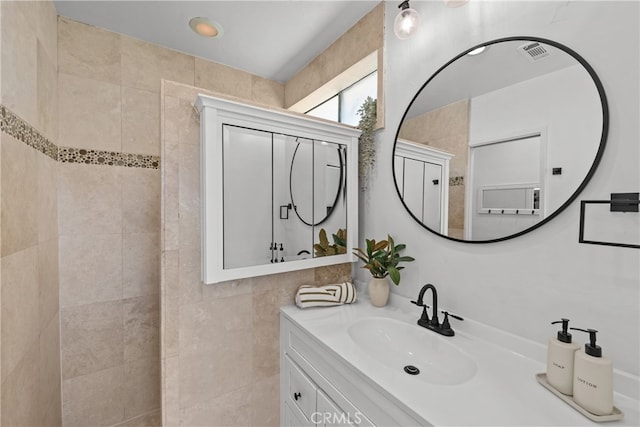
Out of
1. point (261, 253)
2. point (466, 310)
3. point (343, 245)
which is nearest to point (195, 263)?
point (261, 253)

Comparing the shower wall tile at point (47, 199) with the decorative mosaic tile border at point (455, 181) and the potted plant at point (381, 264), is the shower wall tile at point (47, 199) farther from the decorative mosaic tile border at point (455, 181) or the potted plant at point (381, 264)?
the decorative mosaic tile border at point (455, 181)

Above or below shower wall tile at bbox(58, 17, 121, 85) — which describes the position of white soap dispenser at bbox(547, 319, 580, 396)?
below

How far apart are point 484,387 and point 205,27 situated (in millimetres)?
2210

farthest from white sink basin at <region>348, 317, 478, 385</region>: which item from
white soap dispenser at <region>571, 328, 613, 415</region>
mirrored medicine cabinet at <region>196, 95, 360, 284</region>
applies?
mirrored medicine cabinet at <region>196, 95, 360, 284</region>

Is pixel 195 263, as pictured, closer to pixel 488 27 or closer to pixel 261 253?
pixel 261 253

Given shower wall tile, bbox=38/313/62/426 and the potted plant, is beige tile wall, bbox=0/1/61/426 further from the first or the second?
the potted plant

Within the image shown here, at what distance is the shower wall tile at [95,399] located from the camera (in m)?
1.61

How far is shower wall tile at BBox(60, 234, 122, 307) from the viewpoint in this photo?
1583 millimetres

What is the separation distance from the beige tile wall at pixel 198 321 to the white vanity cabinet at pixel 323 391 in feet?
0.25

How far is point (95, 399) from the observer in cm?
167

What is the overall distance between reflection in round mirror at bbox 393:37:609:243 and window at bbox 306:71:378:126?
0.62m

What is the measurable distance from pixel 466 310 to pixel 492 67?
0.96 meters

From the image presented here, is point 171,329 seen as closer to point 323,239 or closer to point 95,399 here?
point 323,239

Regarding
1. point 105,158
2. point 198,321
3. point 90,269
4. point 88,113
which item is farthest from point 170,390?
point 88,113
